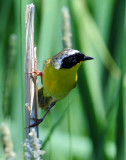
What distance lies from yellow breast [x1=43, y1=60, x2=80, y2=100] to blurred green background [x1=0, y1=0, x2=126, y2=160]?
5 cm

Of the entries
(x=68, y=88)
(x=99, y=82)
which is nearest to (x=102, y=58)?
(x=99, y=82)

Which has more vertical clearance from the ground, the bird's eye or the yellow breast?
the bird's eye

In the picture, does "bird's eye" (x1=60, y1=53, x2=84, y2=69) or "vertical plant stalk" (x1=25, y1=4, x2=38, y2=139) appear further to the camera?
"bird's eye" (x1=60, y1=53, x2=84, y2=69)

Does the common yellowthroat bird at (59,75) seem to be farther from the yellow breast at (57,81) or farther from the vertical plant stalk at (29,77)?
the vertical plant stalk at (29,77)

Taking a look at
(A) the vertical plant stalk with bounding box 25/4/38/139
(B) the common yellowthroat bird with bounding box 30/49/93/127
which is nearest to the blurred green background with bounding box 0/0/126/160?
(B) the common yellowthroat bird with bounding box 30/49/93/127

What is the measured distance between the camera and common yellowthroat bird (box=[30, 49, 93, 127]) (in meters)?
1.24

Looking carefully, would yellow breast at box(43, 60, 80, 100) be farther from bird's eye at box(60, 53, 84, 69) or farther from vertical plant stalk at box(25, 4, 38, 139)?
vertical plant stalk at box(25, 4, 38, 139)

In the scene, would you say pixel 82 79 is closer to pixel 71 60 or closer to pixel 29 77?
pixel 71 60

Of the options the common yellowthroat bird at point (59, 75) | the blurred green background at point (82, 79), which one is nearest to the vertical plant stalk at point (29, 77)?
the blurred green background at point (82, 79)

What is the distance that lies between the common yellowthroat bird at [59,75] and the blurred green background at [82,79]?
0.05 m

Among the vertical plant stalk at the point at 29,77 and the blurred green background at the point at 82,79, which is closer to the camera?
the vertical plant stalk at the point at 29,77

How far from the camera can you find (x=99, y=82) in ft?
5.19

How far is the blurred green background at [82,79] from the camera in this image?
46.7 inches

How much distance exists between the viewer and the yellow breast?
4.15ft
